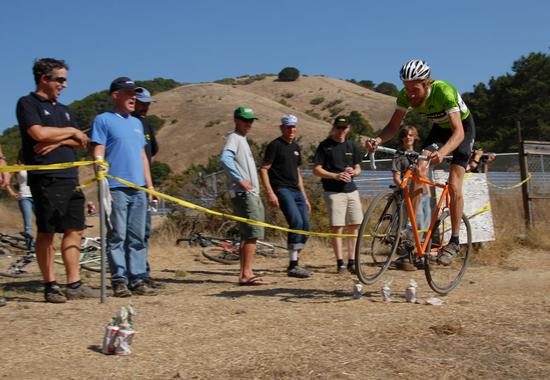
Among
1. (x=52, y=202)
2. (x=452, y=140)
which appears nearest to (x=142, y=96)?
(x=52, y=202)

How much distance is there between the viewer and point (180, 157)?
82.4 meters

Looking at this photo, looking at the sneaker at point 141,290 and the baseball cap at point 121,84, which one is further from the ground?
the baseball cap at point 121,84

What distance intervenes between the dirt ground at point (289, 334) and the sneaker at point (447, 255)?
386 mm

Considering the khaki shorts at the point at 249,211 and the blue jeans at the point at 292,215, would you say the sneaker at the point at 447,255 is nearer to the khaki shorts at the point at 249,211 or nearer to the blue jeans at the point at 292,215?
the khaki shorts at the point at 249,211

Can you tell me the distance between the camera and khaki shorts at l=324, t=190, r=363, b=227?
318 inches

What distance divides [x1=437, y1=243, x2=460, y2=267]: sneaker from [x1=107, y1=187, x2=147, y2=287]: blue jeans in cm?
293

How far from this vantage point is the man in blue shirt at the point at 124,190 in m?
6.18

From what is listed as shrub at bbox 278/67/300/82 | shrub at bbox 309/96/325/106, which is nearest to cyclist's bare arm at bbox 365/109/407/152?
shrub at bbox 309/96/325/106

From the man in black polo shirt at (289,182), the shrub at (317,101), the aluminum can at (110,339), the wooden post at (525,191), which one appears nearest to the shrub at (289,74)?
the shrub at (317,101)

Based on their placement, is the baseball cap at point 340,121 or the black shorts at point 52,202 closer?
the black shorts at point 52,202

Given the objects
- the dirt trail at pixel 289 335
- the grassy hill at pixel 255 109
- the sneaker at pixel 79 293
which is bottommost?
the dirt trail at pixel 289 335

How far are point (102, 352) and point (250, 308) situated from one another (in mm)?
1631

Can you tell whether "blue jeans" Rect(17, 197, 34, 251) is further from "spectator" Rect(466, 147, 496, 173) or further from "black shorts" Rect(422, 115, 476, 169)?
"spectator" Rect(466, 147, 496, 173)

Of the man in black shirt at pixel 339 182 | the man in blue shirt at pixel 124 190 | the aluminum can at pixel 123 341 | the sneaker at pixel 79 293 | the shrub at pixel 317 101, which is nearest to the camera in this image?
the aluminum can at pixel 123 341
